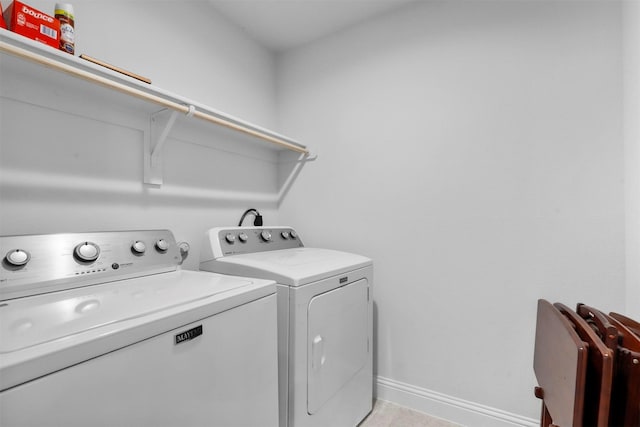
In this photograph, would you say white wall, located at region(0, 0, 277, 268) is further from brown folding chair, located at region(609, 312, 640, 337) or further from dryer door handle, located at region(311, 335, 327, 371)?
brown folding chair, located at region(609, 312, 640, 337)

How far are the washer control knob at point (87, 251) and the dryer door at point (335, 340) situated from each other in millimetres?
862

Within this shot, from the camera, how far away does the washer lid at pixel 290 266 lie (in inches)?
51.6

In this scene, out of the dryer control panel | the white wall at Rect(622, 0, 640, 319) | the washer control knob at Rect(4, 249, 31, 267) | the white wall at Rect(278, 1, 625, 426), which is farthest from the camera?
the dryer control panel

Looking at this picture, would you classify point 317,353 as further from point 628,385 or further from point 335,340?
point 628,385

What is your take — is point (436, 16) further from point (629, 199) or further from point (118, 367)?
point (118, 367)

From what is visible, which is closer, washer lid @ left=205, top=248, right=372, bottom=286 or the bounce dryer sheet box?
the bounce dryer sheet box

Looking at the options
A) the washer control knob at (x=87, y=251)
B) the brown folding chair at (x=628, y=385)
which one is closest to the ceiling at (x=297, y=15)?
the washer control knob at (x=87, y=251)

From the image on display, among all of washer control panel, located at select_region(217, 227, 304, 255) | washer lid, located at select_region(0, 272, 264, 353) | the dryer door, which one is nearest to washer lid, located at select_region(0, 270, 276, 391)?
washer lid, located at select_region(0, 272, 264, 353)

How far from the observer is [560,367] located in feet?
3.05

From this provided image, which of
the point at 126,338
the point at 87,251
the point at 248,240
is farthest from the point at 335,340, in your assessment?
the point at 87,251

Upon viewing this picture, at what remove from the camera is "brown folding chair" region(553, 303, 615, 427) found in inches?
28.7

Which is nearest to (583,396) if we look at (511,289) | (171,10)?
(511,289)

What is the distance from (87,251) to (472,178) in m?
1.87

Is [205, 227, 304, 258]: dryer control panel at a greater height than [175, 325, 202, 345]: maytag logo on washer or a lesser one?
greater
